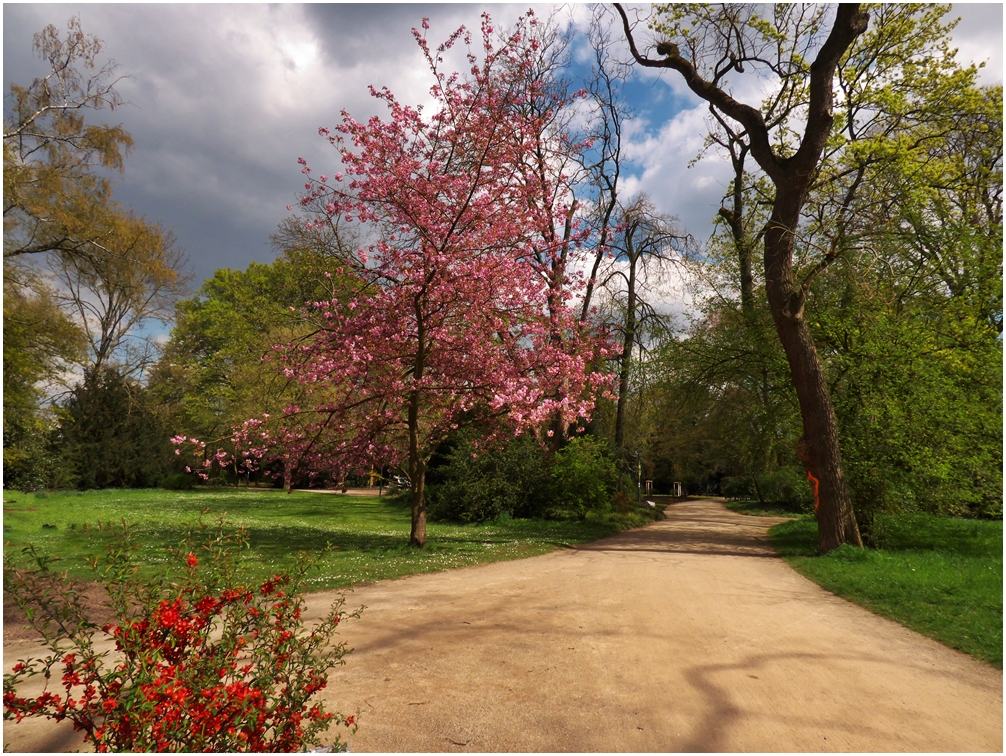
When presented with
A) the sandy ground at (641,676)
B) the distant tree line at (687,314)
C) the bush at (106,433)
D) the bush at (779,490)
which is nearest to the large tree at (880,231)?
the distant tree line at (687,314)

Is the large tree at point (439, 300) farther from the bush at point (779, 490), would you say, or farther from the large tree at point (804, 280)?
the bush at point (779, 490)

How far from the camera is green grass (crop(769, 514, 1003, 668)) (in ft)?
19.9

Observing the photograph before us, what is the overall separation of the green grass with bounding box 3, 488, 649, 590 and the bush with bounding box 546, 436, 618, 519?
1.90 feet

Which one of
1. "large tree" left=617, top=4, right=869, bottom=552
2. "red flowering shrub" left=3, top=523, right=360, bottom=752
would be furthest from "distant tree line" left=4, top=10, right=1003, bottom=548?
"red flowering shrub" left=3, top=523, right=360, bottom=752

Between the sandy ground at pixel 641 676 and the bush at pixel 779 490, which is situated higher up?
the bush at pixel 779 490

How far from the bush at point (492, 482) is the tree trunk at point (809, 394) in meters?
9.00

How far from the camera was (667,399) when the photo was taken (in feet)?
56.3

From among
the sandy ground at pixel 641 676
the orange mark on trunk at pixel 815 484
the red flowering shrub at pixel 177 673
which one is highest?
the orange mark on trunk at pixel 815 484

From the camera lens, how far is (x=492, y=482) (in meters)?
18.4

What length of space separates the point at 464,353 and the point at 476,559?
401cm

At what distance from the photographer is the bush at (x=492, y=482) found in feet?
59.3

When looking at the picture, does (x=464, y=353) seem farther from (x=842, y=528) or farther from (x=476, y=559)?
(x=842, y=528)

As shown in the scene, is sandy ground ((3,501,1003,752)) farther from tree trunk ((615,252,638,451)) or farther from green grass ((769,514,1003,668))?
tree trunk ((615,252,638,451))

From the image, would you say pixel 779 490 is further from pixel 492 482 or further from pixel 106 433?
pixel 106 433
